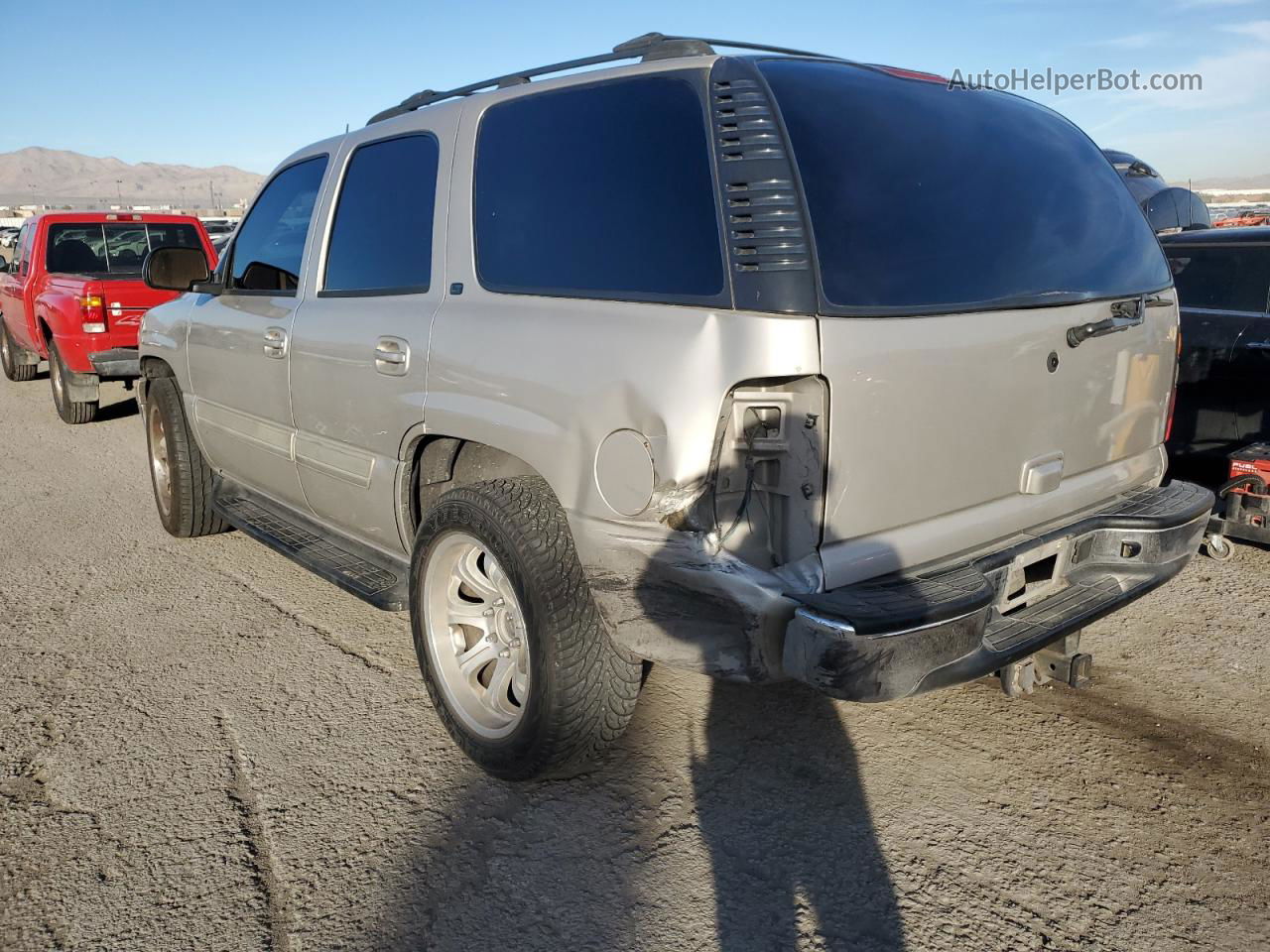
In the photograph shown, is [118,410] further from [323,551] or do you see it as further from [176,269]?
[323,551]

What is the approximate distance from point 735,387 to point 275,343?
2.45 metres

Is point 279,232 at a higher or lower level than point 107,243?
lower

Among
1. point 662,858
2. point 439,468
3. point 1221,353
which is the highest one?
point 1221,353

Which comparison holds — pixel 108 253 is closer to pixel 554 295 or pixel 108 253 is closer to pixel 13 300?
pixel 13 300

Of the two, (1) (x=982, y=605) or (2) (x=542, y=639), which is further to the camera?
(2) (x=542, y=639)

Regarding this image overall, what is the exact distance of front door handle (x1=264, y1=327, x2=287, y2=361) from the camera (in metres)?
4.05

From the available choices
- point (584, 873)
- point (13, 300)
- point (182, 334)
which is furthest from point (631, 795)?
point (13, 300)

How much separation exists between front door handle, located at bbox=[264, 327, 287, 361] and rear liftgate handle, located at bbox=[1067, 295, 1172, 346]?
291cm

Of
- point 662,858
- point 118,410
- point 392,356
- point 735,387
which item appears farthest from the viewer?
point 118,410

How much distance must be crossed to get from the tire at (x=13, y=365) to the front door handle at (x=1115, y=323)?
12819 millimetres

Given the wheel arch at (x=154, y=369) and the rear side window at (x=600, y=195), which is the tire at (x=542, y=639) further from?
the wheel arch at (x=154, y=369)

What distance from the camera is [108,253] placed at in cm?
1009

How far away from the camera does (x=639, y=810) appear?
2969 mm

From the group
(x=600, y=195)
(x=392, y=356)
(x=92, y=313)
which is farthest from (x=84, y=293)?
(x=600, y=195)
